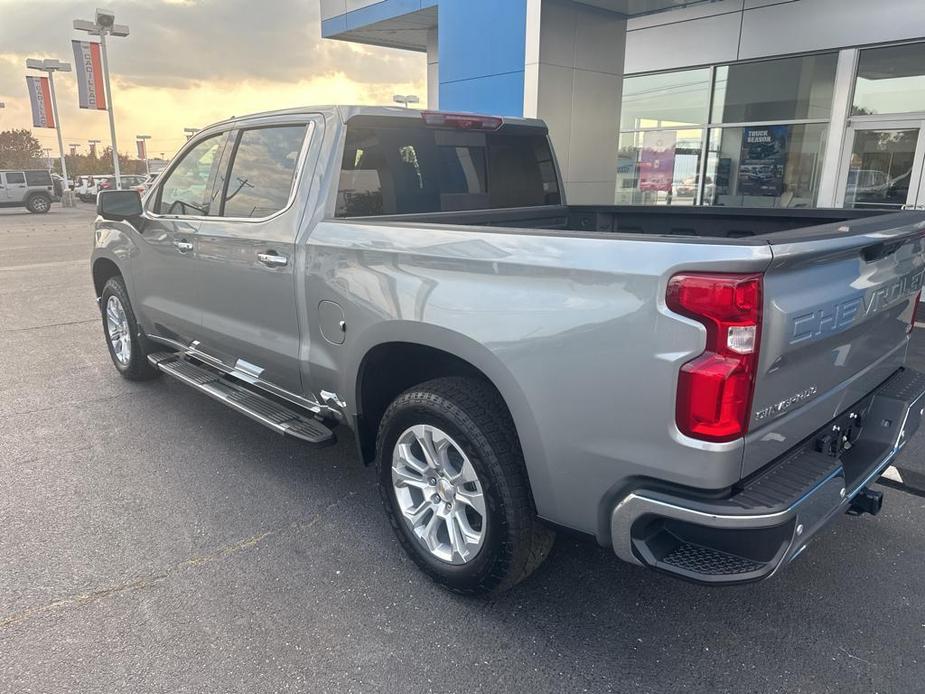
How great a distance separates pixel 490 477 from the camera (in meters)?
2.49

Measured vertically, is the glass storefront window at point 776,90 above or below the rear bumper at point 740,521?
above

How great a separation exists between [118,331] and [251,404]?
2.46 metres

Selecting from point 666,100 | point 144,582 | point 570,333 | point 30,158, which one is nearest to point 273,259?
point 144,582

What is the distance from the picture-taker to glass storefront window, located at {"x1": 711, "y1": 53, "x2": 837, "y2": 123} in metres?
9.07

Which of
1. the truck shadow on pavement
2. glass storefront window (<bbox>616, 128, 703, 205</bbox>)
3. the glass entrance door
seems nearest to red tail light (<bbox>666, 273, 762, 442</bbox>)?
the truck shadow on pavement

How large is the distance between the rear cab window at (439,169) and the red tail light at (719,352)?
193 centimetres

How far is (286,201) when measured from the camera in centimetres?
342

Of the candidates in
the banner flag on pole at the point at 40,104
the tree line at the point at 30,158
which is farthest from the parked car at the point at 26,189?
the tree line at the point at 30,158

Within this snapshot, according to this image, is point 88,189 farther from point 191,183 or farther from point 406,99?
point 191,183

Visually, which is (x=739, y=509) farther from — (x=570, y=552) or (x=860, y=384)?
(x=570, y=552)

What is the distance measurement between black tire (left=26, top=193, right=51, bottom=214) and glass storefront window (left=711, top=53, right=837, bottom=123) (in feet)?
99.5

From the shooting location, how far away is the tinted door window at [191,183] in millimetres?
4191

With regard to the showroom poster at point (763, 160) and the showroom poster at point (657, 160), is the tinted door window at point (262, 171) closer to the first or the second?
the showroom poster at point (763, 160)

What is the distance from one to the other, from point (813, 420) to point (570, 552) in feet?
4.26
